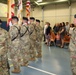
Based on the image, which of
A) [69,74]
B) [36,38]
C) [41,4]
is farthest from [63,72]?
[41,4]

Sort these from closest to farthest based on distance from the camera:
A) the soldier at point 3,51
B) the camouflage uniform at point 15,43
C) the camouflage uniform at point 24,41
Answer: the soldier at point 3,51
the camouflage uniform at point 15,43
the camouflage uniform at point 24,41

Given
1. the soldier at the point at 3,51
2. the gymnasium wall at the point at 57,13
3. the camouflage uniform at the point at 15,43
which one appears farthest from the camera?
the gymnasium wall at the point at 57,13

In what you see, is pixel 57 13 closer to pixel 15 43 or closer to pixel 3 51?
pixel 15 43

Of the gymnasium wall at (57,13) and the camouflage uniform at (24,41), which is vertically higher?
the gymnasium wall at (57,13)

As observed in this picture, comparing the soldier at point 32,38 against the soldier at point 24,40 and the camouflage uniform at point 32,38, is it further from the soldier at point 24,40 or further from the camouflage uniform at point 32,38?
the soldier at point 24,40

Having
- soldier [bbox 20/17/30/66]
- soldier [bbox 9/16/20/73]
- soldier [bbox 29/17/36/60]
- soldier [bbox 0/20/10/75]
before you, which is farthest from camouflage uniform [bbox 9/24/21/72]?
A: soldier [bbox 29/17/36/60]

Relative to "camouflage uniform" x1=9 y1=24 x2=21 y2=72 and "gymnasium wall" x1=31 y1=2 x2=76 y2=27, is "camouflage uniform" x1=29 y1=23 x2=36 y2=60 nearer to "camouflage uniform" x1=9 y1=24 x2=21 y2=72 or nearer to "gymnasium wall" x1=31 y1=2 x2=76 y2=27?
"camouflage uniform" x1=9 y1=24 x2=21 y2=72

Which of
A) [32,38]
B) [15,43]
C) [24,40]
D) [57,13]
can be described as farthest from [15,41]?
[57,13]

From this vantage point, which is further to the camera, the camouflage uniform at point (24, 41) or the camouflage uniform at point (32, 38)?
the camouflage uniform at point (32, 38)

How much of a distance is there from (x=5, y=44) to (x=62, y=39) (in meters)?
6.90

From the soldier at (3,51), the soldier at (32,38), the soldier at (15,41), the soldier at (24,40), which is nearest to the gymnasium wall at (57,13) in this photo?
the soldier at (32,38)

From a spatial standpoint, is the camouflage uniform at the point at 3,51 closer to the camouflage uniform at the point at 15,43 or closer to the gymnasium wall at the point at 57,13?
the camouflage uniform at the point at 15,43

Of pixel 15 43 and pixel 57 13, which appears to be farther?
pixel 57 13

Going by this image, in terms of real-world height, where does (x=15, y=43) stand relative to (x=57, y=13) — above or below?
below
